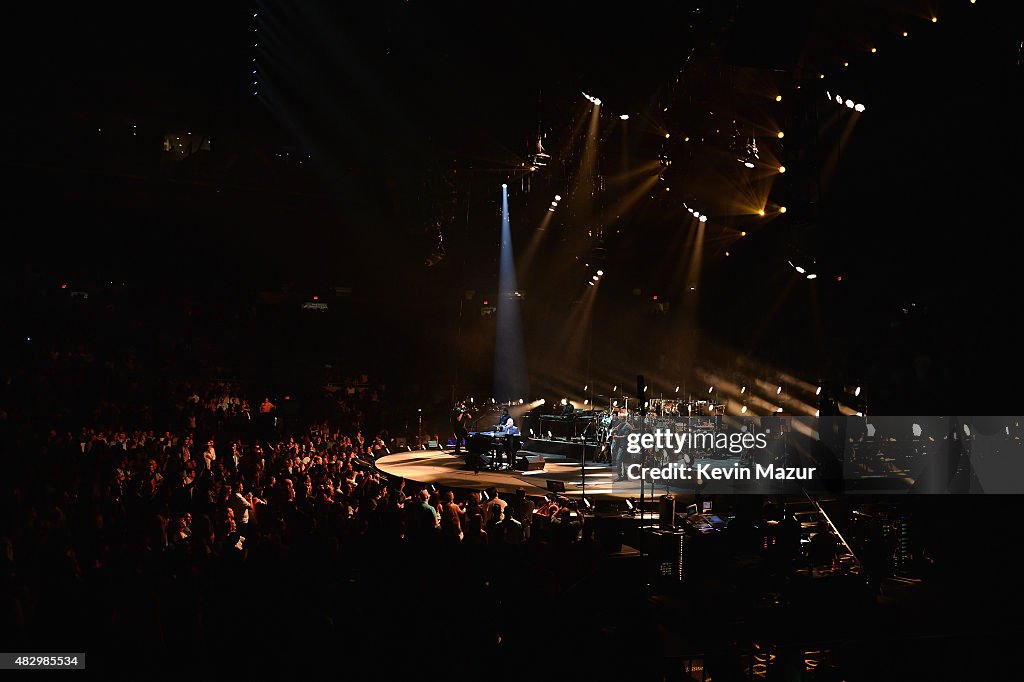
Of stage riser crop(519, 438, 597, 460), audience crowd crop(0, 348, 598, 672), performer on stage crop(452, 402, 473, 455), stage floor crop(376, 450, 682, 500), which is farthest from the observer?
performer on stage crop(452, 402, 473, 455)

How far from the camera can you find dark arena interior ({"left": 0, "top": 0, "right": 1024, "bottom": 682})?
559cm

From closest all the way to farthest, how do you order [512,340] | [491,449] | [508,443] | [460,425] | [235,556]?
1. [235,556]
2. [508,443]
3. [491,449]
4. [460,425]
5. [512,340]

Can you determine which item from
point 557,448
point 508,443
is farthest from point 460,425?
point 508,443

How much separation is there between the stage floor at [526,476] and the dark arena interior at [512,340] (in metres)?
0.18

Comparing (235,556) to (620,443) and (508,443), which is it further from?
(620,443)

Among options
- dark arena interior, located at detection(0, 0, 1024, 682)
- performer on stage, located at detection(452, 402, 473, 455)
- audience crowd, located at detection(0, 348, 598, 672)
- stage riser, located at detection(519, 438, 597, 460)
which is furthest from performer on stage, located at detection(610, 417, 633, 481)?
performer on stage, located at detection(452, 402, 473, 455)

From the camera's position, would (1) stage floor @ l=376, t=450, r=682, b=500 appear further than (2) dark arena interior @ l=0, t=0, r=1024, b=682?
Yes

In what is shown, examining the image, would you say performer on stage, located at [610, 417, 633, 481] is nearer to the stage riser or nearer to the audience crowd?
the stage riser

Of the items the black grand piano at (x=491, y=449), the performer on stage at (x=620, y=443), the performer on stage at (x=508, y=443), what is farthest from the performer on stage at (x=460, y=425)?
the performer on stage at (x=620, y=443)

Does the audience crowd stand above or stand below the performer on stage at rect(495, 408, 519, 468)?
below

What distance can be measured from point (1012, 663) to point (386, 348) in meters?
20.0
